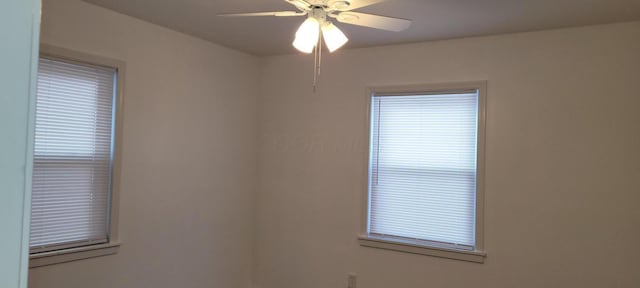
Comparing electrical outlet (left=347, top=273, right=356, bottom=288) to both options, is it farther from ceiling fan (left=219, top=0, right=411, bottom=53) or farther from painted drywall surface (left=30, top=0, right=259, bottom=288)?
ceiling fan (left=219, top=0, right=411, bottom=53)

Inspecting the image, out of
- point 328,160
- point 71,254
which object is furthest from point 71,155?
point 328,160

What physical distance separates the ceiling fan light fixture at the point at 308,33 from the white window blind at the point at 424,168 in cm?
171

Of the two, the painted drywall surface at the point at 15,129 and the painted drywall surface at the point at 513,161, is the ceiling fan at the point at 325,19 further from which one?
the painted drywall surface at the point at 15,129

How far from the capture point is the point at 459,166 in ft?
11.8

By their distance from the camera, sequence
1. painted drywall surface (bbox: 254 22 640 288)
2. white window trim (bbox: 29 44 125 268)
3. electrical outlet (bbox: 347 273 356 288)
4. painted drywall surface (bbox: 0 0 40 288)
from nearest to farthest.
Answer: painted drywall surface (bbox: 0 0 40 288), white window trim (bbox: 29 44 125 268), painted drywall surface (bbox: 254 22 640 288), electrical outlet (bbox: 347 273 356 288)

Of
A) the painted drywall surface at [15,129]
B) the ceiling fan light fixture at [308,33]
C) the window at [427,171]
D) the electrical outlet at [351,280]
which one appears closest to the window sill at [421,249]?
the window at [427,171]

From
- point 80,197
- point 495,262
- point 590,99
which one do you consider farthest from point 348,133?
point 80,197

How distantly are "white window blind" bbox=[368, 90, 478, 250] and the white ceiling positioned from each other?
57cm

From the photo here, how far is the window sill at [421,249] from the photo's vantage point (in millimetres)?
3473

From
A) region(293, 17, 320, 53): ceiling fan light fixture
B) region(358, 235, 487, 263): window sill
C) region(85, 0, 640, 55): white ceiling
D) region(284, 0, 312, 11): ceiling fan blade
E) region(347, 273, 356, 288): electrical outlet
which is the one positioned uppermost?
region(85, 0, 640, 55): white ceiling

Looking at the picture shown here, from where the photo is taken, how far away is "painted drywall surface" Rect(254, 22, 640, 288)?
306 cm

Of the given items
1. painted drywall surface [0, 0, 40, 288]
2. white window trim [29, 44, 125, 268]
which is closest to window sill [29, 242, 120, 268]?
white window trim [29, 44, 125, 268]

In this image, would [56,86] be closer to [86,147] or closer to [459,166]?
[86,147]

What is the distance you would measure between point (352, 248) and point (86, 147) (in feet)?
7.64
